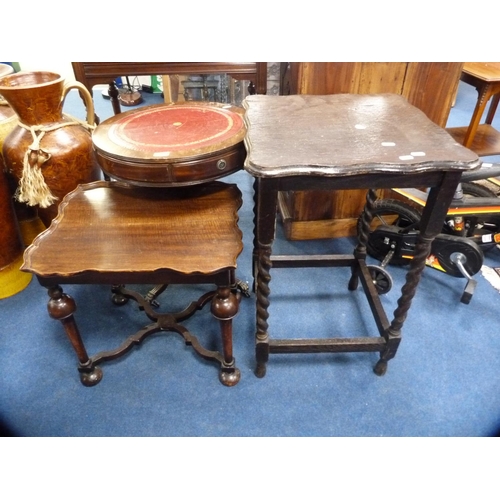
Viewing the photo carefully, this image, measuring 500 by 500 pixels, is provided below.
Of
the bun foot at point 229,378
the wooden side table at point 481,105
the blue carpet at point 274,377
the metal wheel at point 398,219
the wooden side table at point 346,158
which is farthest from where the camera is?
the wooden side table at point 481,105

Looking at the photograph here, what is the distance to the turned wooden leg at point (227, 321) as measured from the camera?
1.21 m

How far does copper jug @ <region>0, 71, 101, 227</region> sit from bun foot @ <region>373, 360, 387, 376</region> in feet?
4.61

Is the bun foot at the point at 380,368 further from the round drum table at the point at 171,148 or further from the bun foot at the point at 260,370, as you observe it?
the round drum table at the point at 171,148

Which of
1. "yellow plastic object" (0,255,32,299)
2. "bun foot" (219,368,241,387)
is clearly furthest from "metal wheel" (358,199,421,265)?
"yellow plastic object" (0,255,32,299)

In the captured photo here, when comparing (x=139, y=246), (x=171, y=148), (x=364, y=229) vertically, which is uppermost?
(x=171, y=148)

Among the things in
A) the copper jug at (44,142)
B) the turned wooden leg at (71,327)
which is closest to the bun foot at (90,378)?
the turned wooden leg at (71,327)

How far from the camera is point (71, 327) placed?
4.23ft

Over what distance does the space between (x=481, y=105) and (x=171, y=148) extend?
181cm

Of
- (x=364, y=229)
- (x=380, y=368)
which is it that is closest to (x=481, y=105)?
(x=364, y=229)

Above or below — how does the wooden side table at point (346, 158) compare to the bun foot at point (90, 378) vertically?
above

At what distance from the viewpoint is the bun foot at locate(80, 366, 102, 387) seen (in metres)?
1.43

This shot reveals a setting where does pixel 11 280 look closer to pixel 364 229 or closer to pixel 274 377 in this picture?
pixel 274 377
